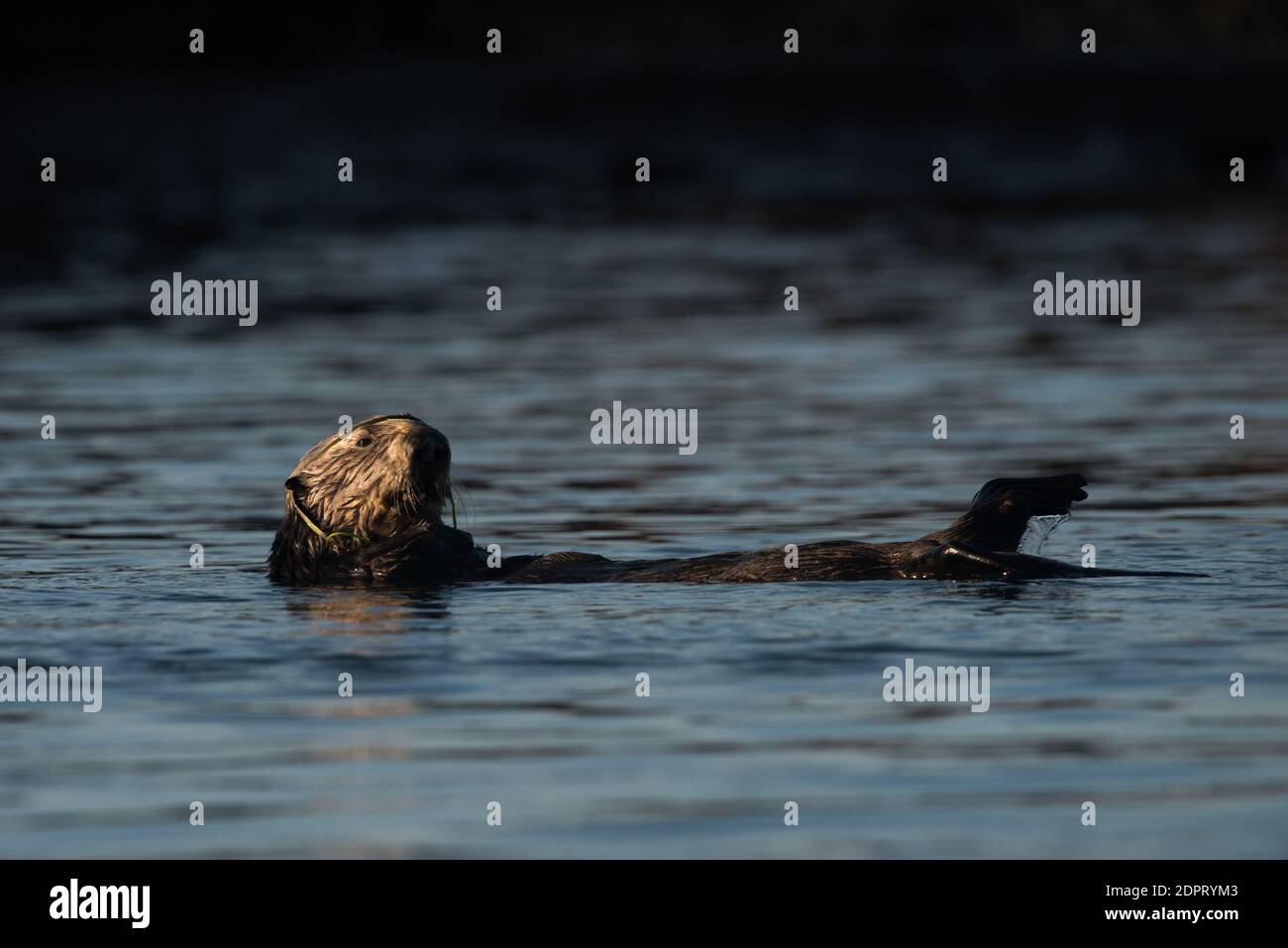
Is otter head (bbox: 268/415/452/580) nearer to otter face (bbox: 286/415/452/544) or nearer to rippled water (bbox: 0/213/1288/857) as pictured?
otter face (bbox: 286/415/452/544)

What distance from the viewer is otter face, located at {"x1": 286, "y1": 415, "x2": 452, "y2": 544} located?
9742 mm

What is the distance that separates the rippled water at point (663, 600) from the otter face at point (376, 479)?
15.6 inches

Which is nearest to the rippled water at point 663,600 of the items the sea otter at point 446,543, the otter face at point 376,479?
the sea otter at point 446,543

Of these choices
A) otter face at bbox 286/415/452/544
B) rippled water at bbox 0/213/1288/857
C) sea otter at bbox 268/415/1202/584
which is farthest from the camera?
otter face at bbox 286/415/452/544

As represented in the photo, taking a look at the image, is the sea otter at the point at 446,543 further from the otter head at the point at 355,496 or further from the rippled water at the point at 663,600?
the rippled water at the point at 663,600

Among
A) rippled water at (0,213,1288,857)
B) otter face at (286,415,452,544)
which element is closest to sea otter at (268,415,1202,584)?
otter face at (286,415,452,544)

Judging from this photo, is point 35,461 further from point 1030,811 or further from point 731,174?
point 731,174

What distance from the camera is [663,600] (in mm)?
9172

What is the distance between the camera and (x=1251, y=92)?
29.5m

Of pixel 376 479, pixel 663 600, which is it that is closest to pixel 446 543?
pixel 376 479

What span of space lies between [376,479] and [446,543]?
38cm

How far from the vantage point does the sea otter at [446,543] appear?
29.7 feet
